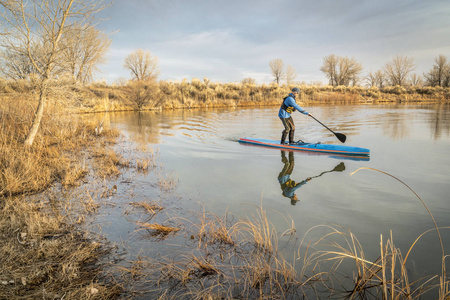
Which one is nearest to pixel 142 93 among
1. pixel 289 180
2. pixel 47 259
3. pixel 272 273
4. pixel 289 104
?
pixel 289 104

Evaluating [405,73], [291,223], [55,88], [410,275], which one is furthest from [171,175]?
[405,73]

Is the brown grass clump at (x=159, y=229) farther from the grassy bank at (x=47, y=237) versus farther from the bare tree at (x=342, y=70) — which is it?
the bare tree at (x=342, y=70)

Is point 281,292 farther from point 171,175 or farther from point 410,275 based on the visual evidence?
point 171,175

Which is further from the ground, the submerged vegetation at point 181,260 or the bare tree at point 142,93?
the bare tree at point 142,93

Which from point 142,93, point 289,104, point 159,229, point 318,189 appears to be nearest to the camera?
point 159,229

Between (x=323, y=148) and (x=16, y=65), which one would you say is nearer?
(x=16, y=65)

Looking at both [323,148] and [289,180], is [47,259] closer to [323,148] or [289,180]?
[289,180]

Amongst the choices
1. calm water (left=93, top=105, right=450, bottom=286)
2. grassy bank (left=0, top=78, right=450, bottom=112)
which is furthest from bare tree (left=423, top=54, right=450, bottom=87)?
calm water (left=93, top=105, right=450, bottom=286)

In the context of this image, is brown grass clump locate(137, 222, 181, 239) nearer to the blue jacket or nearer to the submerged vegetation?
the submerged vegetation

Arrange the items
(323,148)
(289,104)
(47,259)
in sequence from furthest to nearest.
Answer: (289,104) → (323,148) → (47,259)

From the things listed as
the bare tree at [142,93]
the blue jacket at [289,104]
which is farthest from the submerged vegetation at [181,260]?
the bare tree at [142,93]

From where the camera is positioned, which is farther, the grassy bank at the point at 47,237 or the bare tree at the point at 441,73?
the bare tree at the point at 441,73

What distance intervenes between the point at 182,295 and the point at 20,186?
14.5 ft

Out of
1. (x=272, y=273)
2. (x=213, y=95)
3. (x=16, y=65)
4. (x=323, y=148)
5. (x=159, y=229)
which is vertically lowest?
(x=272, y=273)
